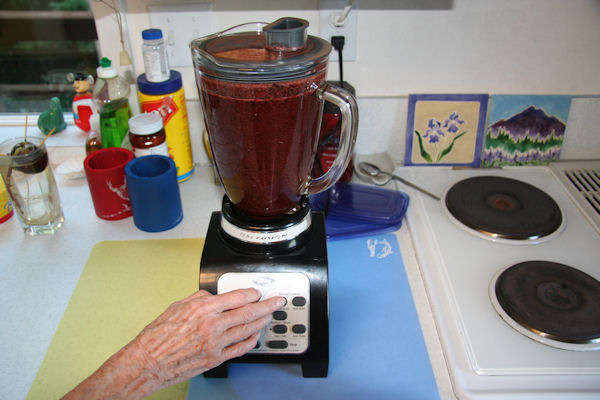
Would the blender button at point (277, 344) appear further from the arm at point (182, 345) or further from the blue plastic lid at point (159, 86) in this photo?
the blue plastic lid at point (159, 86)

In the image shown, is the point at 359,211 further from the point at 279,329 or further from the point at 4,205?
the point at 4,205

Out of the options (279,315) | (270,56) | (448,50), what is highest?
(270,56)

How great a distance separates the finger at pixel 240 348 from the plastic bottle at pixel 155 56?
610mm

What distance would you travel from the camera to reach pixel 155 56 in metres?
1.01

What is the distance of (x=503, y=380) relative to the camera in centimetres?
73

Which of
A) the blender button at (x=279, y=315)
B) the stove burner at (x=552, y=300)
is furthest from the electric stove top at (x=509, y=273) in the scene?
the blender button at (x=279, y=315)

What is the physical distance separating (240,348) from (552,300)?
51 cm

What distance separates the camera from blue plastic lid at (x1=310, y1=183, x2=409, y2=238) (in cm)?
101

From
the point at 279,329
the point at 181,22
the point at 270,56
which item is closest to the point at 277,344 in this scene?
the point at 279,329

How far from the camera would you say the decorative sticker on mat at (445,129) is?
3.83 feet

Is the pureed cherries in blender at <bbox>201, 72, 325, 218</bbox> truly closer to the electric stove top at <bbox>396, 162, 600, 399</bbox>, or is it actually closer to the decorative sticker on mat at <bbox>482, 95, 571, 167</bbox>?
the electric stove top at <bbox>396, 162, 600, 399</bbox>

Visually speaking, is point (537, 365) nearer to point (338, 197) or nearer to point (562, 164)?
point (338, 197)

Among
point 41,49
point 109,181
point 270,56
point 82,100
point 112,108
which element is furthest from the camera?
point 41,49

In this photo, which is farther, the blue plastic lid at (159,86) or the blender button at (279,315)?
the blue plastic lid at (159,86)
